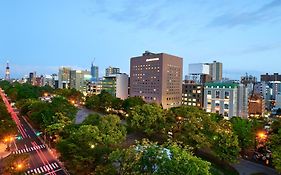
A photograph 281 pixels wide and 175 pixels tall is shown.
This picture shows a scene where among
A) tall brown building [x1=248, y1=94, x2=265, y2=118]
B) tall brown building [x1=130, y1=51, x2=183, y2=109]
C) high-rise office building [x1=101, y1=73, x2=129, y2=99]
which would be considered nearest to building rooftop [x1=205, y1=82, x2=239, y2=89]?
tall brown building [x1=248, y1=94, x2=265, y2=118]

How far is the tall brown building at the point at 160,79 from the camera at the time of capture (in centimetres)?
12138

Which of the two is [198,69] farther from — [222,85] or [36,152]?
[36,152]

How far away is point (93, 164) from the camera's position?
2661 cm

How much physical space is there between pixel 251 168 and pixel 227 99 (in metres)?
46.2

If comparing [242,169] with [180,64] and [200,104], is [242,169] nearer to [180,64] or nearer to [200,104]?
[200,104]

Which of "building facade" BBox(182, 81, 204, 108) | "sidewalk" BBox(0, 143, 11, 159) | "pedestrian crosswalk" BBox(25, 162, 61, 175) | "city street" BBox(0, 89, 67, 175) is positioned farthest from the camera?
"building facade" BBox(182, 81, 204, 108)

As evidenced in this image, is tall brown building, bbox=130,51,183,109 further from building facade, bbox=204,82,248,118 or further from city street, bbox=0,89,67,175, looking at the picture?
city street, bbox=0,89,67,175

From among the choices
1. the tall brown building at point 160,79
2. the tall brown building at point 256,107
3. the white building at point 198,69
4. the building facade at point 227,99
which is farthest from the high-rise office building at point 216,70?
the building facade at point 227,99

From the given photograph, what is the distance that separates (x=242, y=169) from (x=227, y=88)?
156ft

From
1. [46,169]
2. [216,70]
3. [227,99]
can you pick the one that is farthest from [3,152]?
[216,70]

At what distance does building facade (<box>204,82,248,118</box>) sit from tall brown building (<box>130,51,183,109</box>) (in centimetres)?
3484


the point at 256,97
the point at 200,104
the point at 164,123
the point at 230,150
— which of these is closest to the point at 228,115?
the point at 200,104

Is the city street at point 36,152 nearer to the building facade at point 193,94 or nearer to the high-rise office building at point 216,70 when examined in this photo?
the building facade at point 193,94

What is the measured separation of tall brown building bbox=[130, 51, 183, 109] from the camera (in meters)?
121
